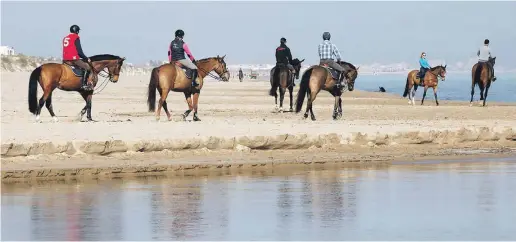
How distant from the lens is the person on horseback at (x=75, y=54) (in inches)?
969

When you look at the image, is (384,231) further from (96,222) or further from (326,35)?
(326,35)

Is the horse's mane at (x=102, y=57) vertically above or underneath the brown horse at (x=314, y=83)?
above

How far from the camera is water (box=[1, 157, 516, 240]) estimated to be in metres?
11.9

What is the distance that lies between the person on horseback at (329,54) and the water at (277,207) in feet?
31.1

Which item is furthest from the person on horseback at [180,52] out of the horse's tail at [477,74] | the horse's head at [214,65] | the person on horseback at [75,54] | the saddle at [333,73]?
the horse's tail at [477,74]

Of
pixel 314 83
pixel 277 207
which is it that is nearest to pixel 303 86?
pixel 314 83

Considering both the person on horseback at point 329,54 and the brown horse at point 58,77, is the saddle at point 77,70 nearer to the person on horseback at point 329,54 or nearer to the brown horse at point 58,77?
the brown horse at point 58,77

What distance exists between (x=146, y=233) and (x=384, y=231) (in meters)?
2.33

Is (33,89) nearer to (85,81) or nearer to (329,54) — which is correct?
(85,81)

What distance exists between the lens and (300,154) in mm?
20062

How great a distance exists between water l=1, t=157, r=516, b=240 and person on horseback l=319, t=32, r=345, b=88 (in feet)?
31.1

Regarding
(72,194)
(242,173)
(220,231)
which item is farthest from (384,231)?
(242,173)

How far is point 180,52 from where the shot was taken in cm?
2597

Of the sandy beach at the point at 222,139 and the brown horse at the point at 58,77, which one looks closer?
the sandy beach at the point at 222,139
